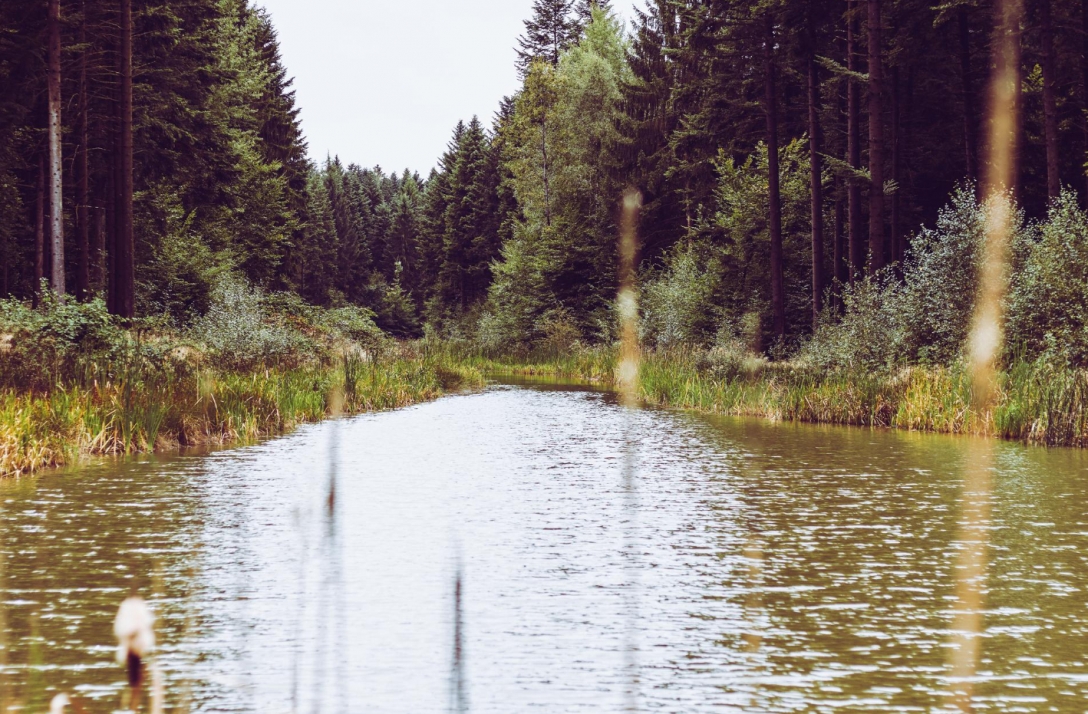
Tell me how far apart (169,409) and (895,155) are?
26.7 metres

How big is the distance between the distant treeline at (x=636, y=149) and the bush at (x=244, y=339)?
7.25 ft

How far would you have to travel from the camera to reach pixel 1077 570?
7047mm

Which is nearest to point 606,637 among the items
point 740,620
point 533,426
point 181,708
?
point 740,620

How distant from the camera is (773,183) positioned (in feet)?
99.5

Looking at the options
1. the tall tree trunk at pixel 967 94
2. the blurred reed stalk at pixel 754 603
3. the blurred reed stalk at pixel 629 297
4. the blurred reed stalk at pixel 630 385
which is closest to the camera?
the blurred reed stalk at pixel 754 603

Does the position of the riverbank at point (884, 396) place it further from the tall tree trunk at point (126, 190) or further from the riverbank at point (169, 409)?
the tall tree trunk at point (126, 190)

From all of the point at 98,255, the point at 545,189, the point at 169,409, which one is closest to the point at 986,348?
the point at 169,409

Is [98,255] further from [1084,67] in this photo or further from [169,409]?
[1084,67]

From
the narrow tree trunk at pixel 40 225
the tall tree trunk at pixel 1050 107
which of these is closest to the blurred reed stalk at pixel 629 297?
the tall tree trunk at pixel 1050 107

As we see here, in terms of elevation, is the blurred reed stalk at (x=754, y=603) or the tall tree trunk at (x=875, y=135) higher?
the tall tree trunk at (x=875, y=135)

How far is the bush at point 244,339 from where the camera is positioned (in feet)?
72.2

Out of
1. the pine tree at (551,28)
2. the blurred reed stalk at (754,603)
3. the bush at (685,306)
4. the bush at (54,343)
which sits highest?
the pine tree at (551,28)

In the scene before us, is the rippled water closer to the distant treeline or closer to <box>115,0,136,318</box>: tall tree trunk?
<box>115,0,136,318</box>: tall tree trunk

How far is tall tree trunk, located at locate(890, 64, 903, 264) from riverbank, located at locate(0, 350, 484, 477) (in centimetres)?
1975
